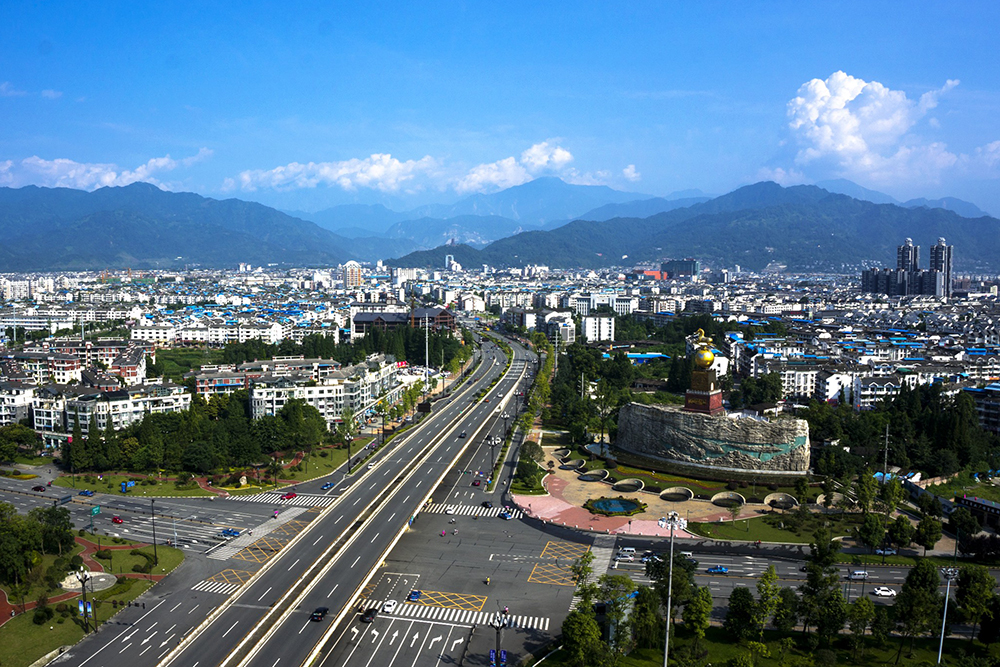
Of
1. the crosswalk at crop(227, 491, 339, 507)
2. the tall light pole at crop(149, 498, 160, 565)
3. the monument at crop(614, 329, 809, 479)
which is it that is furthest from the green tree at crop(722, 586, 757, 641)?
the tall light pole at crop(149, 498, 160, 565)

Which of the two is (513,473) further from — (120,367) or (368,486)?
(120,367)

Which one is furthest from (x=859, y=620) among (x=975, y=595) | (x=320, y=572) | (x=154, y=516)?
(x=154, y=516)

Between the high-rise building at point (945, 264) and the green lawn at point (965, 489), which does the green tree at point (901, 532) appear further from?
the high-rise building at point (945, 264)

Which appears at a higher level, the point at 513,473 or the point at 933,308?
the point at 933,308

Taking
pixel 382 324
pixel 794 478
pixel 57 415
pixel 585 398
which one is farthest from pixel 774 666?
pixel 382 324

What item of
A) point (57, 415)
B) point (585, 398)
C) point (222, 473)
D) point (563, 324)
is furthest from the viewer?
point (563, 324)

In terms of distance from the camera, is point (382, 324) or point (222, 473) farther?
point (382, 324)

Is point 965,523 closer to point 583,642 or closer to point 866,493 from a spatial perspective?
point 866,493
